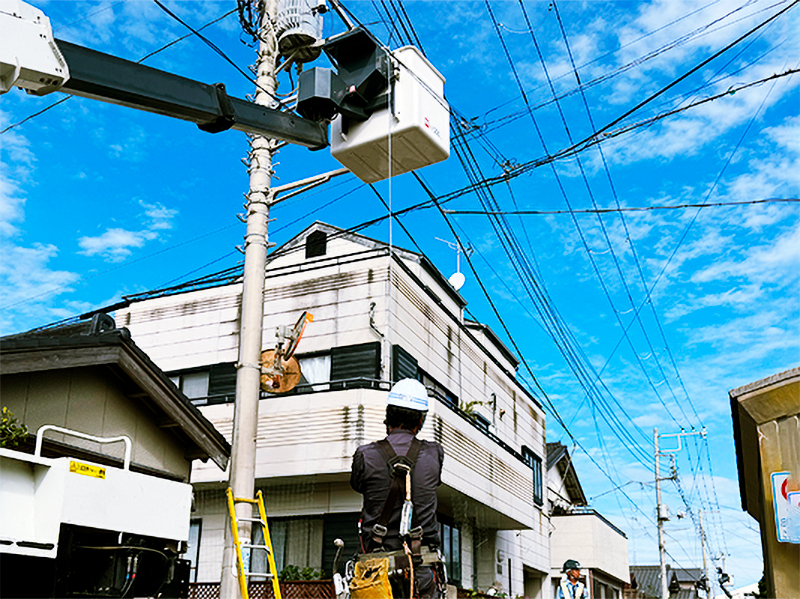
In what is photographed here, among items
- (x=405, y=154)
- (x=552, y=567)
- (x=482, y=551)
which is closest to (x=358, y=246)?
(x=482, y=551)

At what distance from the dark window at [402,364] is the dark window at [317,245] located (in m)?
4.45

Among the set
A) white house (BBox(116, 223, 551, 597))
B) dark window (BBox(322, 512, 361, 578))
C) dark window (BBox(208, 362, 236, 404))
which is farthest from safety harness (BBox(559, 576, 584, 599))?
dark window (BBox(208, 362, 236, 404))

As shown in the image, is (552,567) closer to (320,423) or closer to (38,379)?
(320,423)

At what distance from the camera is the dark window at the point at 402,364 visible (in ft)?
63.8

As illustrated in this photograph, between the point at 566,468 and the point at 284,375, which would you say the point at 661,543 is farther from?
the point at 284,375

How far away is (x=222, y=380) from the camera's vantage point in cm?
2070

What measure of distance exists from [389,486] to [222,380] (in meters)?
16.0

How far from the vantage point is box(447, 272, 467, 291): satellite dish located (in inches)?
1037

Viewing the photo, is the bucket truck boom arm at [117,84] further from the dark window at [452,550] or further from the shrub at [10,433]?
the dark window at [452,550]

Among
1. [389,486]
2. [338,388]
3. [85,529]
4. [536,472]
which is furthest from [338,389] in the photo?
[536,472]

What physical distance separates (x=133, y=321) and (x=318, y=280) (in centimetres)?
562

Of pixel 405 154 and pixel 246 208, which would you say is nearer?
pixel 405 154

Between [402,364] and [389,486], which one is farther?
[402,364]

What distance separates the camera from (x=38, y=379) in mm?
10453
